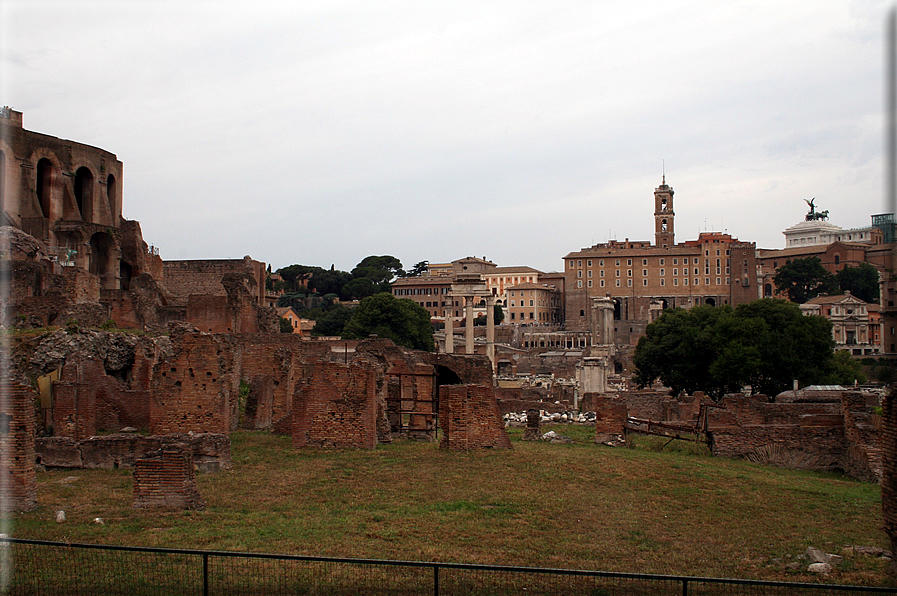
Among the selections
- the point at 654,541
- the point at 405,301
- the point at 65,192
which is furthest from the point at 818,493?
the point at 405,301

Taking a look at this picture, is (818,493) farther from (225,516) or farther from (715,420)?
A: (225,516)

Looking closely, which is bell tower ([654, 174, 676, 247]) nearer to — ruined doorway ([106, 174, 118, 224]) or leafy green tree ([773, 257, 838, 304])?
leafy green tree ([773, 257, 838, 304])

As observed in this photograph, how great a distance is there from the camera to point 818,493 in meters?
15.6

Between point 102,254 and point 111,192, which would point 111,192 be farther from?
point 102,254

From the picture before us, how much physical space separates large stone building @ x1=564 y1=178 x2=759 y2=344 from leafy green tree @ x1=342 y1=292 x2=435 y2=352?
51.3 m

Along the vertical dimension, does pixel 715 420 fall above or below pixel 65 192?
below

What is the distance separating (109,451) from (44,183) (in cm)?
2835

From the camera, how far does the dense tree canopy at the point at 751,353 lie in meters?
40.2

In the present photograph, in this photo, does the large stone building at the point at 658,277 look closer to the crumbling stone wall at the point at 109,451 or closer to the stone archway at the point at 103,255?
the stone archway at the point at 103,255

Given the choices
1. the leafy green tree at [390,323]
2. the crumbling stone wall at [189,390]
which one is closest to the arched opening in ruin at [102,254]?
the crumbling stone wall at [189,390]

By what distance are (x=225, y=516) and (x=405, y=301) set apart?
71568mm

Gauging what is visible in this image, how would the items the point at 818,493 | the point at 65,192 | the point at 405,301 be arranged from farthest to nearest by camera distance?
the point at 405,301 → the point at 65,192 → the point at 818,493

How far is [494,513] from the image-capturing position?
12188 mm

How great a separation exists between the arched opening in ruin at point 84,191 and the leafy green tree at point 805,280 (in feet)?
364
